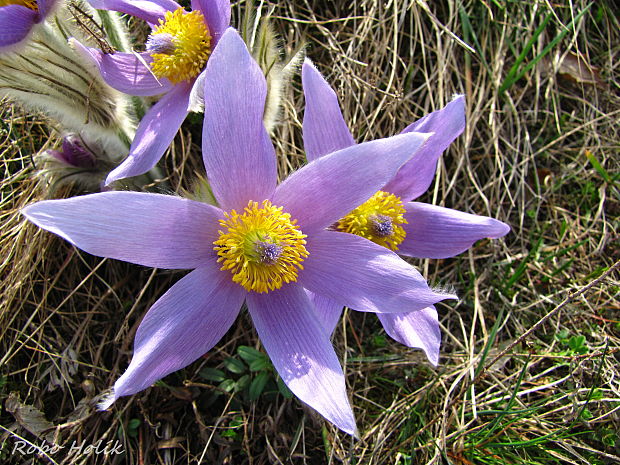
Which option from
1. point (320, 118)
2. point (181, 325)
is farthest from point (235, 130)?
point (181, 325)

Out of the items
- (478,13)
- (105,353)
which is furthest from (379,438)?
(478,13)

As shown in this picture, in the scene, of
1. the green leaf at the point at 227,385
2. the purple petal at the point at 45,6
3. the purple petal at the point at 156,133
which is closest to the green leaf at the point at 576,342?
the green leaf at the point at 227,385

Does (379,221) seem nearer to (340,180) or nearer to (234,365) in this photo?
(340,180)

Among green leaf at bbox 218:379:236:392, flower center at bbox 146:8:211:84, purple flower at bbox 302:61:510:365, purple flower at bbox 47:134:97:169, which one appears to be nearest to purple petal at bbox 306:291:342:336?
purple flower at bbox 302:61:510:365

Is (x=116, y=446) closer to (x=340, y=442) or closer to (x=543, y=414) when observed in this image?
(x=340, y=442)

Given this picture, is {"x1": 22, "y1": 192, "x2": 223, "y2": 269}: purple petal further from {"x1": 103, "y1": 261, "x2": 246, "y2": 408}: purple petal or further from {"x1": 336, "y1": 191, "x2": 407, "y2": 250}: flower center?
{"x1": 336, "y1": 191, "x2": 407, "y2": 250}: flower center

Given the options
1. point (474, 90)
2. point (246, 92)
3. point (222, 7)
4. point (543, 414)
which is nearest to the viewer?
point (246, 92)
